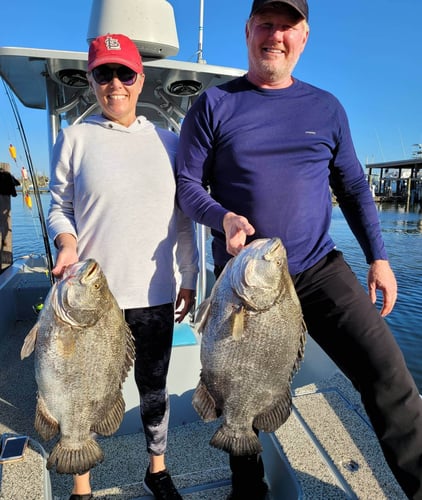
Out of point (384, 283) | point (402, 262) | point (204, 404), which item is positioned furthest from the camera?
point (402, 262)

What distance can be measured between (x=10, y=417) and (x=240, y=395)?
291 centimetres

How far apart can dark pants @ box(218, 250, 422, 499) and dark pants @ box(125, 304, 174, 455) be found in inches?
32.9

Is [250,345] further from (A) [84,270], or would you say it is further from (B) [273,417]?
(A) [84,270]

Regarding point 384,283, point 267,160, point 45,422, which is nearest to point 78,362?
point 45,422

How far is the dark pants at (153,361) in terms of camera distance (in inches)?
90.1

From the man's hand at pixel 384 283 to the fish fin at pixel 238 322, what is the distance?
1.00 meters

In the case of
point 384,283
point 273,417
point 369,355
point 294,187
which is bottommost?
point 273,417

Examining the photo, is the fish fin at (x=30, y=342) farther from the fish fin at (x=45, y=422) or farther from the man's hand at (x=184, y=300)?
the man's hand at (x=184, y=300)

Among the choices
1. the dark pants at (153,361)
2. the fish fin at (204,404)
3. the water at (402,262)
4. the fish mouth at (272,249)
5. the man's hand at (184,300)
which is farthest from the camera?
the water at (402,262)

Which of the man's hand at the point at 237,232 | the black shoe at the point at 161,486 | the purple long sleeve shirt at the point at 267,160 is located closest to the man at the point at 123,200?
the purple long sleeve shirt at the point at 267,160

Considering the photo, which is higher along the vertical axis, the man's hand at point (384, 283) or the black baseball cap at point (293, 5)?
the black baseball cap at point (293, 5)

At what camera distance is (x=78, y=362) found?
1.81 metres

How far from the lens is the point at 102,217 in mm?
2121

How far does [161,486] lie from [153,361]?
834 mm
